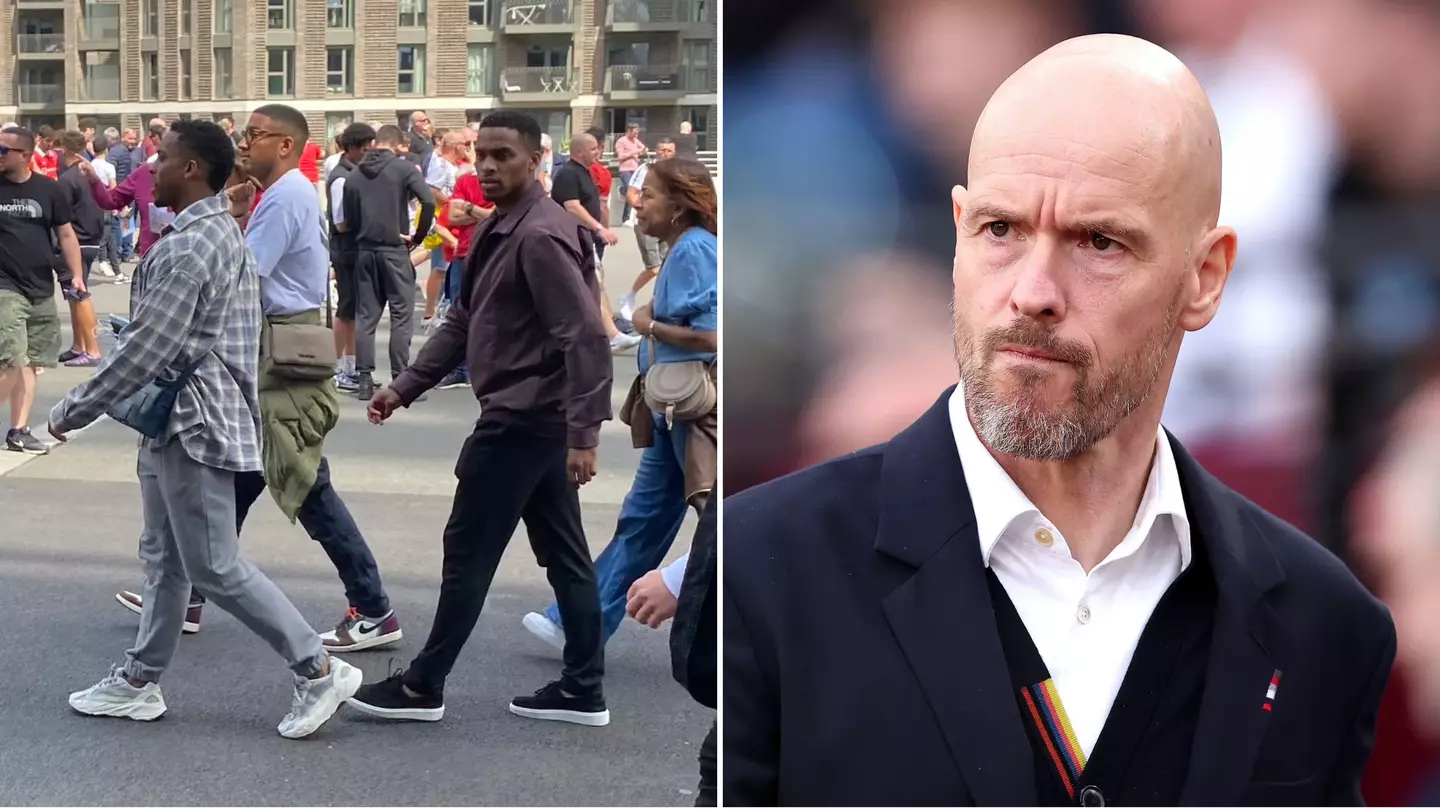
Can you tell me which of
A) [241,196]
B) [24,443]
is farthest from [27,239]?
[241,196]

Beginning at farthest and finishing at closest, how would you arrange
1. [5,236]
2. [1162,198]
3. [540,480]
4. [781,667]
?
1. [5,236]
2. [540,480]
3. [781,667]
4. [1162,198]

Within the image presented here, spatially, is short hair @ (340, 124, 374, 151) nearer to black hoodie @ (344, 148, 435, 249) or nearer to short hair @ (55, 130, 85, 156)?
black hoodie @ (344, 148, 435, 249)

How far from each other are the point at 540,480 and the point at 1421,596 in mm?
3080

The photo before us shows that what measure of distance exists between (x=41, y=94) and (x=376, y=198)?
16.1 feet

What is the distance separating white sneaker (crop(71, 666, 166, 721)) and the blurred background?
3.43 meters

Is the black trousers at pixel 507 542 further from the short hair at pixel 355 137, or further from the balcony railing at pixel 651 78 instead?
the short hair at pixel 355 137

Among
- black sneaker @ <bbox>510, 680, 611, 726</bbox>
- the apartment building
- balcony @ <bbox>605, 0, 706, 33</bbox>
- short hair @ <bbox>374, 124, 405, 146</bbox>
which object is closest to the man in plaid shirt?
the apartment building

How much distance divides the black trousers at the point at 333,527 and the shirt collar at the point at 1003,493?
358 centimetres

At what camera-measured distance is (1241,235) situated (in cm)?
156

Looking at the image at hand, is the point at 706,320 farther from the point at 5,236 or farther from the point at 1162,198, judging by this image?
the point at 5,236

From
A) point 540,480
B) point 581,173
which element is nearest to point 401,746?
point 540,480

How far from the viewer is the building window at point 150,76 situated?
453 cm

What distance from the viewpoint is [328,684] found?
4.54m

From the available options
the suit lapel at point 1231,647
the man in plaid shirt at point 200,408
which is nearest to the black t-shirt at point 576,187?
the man in plaid shirt at point 200,408
